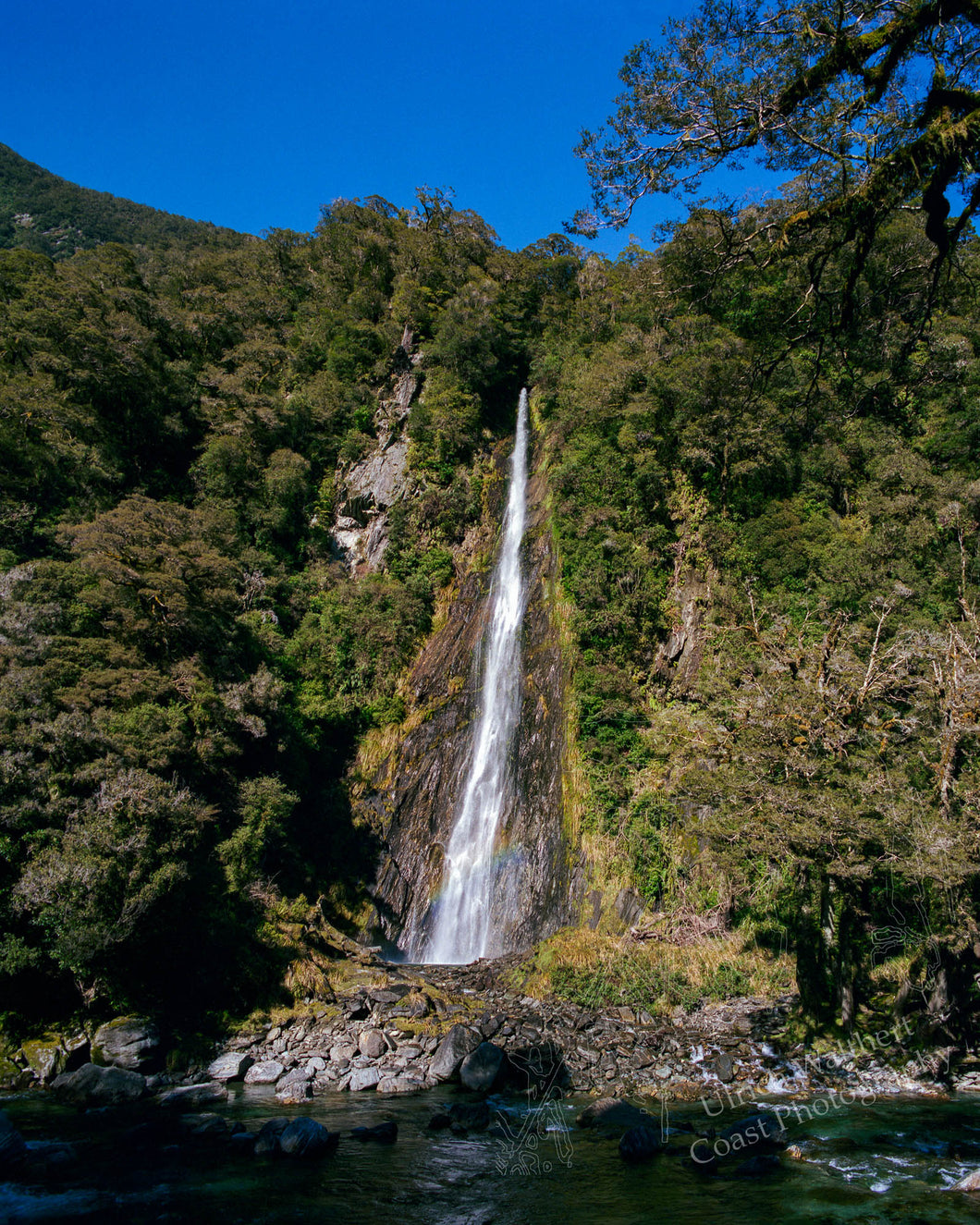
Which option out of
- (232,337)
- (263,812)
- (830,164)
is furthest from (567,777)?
(232,337)

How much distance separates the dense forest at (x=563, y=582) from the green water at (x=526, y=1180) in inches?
125

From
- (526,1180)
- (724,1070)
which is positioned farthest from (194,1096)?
(724,1070)

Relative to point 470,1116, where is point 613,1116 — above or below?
above

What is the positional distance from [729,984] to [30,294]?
35.0 metres

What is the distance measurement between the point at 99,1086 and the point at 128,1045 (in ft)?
4.04

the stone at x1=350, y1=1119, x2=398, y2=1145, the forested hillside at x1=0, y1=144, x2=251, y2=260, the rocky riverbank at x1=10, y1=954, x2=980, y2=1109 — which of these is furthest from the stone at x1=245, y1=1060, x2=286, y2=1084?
the forested hillside at x1=0, y1=144, x2=251, y2=260

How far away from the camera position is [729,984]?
14.1 meters

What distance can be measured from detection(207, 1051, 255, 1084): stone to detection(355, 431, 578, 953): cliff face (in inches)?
295

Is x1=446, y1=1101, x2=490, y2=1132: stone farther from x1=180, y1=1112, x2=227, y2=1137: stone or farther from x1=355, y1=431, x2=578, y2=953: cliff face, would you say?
x1=355, y1=431, x2=578, y2=953: cliff face

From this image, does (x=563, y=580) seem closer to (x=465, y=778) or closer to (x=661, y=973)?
(x=465, y=778)

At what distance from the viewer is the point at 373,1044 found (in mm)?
13273

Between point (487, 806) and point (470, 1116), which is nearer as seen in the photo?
point (470, 1116)

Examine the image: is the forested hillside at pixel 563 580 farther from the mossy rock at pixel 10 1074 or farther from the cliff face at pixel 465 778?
the cliff face at pixel 465 778

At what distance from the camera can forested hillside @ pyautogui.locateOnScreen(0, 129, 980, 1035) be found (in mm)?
11086
